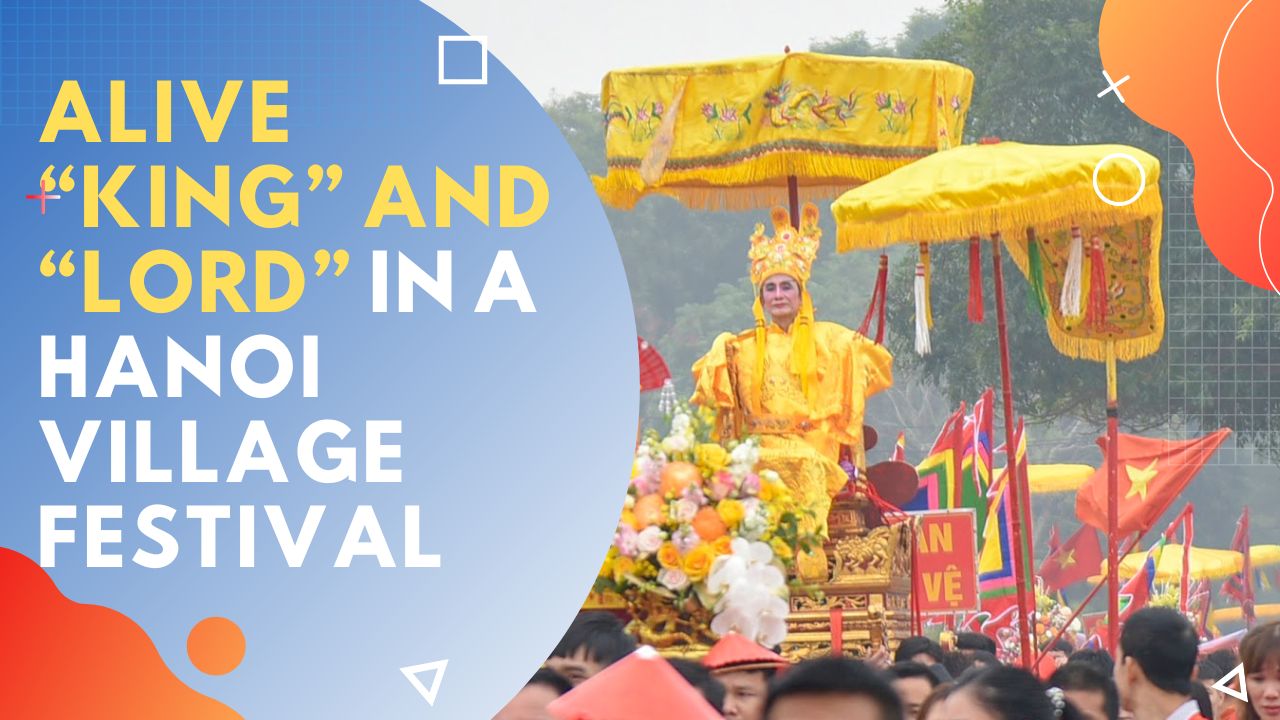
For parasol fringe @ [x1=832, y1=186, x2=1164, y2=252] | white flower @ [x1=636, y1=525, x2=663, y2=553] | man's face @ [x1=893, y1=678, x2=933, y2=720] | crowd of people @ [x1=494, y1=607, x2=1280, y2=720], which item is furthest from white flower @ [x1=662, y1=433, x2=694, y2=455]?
man's face @ [x1=893, y1=678, x2=933, y2=720]

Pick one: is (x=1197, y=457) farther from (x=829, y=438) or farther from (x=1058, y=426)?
(x=1058, y=426)

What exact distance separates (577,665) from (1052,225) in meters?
4.94

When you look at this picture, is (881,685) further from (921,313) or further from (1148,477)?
(1148,477)

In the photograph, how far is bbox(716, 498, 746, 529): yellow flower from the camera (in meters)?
8.08

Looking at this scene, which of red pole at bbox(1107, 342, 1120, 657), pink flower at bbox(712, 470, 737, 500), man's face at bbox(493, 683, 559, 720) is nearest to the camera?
man's face at bbox(493, 683, 559, 720)

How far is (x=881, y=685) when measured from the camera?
366cm

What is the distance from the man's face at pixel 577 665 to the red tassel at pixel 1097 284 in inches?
193

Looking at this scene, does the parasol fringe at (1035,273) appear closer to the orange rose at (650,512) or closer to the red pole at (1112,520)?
the red pole at (1112,520)

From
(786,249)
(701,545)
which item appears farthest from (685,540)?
(786,249)

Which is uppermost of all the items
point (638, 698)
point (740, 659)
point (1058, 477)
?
point (638, 698)

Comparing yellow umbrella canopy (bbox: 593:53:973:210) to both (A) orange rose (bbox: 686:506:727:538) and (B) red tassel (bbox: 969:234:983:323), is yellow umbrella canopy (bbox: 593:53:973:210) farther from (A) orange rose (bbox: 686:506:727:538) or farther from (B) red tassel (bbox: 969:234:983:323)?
(A) orange rose (bbox: 686:506:727:538)

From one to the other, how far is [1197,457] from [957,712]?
12183 mm

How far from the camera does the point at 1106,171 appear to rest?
9703mm
